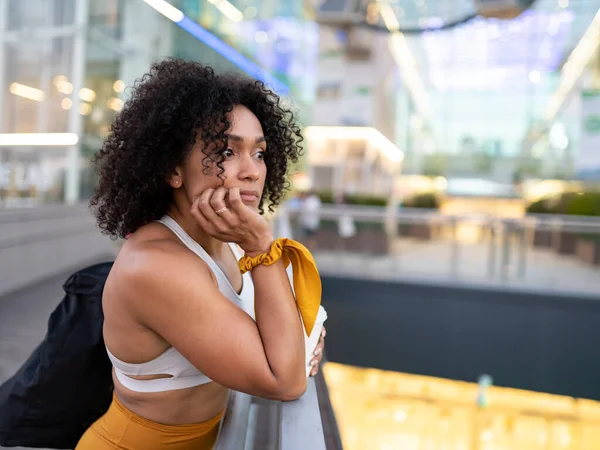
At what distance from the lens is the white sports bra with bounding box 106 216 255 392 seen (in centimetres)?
129

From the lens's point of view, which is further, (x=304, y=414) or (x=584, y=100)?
(x=584, y=100)

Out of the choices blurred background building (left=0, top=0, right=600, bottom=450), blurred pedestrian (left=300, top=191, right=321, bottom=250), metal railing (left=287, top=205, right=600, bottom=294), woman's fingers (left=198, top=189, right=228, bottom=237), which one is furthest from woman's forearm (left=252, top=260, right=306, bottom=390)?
blurred pedestrian (left=300, top=191, right=321, bottom=250)

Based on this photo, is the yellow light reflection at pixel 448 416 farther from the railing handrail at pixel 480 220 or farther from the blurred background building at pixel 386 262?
the railing handrail at pixel 480 220

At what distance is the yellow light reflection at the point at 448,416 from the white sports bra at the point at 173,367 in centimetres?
754

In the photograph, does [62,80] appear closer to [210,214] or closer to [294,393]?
[210,214]

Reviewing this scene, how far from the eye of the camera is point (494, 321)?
861 centimetres

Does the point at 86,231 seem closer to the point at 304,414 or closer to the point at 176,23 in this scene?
the point at 176,23

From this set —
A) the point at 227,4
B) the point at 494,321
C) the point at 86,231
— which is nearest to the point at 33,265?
the point at 86,231

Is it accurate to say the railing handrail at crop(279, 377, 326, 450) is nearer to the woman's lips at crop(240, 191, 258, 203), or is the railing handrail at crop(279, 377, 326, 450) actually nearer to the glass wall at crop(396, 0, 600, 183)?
the woman's lips at crop(240, 191, 258, 203)

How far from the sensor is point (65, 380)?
1571mm

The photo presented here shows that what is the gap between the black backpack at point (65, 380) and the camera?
1563mm

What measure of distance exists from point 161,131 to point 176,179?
0.39 feet

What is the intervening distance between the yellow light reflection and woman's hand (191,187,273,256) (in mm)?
7683

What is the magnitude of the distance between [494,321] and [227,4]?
37.9ft
